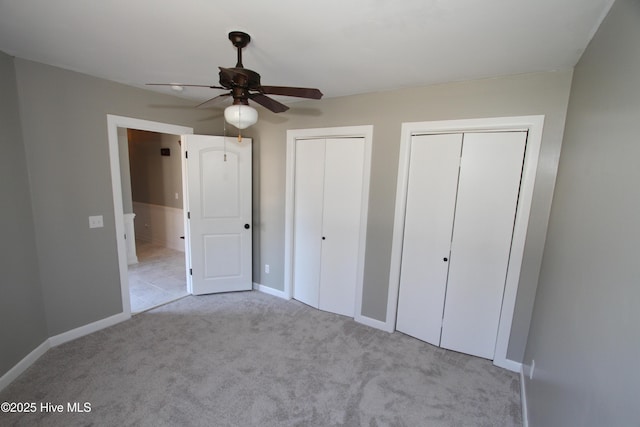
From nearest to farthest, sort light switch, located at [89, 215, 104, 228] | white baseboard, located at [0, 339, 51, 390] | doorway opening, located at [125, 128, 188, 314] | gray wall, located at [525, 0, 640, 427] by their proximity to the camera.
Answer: gray wall, located at [525, 0, 640, 427] → white baseboard, located at [0, 339, 51, 390] → light switch, located at [89, 215, 104, 228] → doorway opening, located at [125, 128, 188, 314]

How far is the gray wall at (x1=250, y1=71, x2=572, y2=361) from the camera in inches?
77.0

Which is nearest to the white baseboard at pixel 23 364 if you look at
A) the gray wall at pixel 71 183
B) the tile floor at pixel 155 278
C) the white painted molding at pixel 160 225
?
the gray wall at pixel 71 183

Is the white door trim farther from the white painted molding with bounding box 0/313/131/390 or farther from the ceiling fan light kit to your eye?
the white painted molding with bounding box 0/313/131/390

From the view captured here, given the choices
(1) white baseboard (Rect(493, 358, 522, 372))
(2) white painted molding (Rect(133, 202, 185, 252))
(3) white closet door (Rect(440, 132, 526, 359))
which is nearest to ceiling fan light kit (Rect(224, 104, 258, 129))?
(3) white closet door (Rect(440, 132, 526, 359))

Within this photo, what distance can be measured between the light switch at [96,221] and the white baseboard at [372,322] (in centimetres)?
273

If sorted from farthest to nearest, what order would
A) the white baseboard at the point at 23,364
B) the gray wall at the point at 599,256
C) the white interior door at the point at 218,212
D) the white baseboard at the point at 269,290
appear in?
the white baseboard at the point at 269,290 < the white interior door at the point at 218,212 < the white baseboard at the point at 23,364 < the gray wall at the point at 599,256

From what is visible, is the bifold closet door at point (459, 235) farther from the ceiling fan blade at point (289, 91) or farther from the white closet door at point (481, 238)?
the ceiling fan blade at point (289, 91)

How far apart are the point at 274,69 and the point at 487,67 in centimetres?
158

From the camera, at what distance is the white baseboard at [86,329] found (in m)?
2.34

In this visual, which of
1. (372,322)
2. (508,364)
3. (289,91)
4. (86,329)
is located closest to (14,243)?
(86,329)

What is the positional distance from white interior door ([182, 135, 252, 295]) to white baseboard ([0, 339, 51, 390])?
1354 millimetres

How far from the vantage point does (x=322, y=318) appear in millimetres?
2992

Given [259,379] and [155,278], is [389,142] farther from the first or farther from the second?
[155,278]

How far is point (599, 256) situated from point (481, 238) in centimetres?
127
